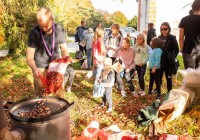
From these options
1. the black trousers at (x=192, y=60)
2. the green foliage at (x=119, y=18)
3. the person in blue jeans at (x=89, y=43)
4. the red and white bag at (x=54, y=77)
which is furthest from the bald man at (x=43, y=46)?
the green foliage at (x=119, y=18)

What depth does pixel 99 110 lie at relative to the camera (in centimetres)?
588

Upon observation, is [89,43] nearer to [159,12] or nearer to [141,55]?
[141,55]

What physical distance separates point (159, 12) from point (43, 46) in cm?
1049

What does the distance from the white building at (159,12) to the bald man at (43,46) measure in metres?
9.54

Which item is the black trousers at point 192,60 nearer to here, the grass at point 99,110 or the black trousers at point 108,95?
the grass at point 99,110

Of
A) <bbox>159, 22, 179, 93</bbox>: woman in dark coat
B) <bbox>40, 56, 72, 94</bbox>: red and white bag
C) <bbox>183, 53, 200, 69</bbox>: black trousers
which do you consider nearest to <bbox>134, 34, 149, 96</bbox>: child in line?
<bbox>159, 22, 179, 93</bbox>: woman in dark coat

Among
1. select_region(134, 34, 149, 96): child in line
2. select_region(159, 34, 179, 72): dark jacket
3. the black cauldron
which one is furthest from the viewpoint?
select_region(134, 34, 149, 96): child in line

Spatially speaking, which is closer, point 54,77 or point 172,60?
point 54,77

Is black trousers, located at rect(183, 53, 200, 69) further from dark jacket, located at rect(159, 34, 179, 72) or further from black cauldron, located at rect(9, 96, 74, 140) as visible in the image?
black cauldron, located at rect(9, 96, 74, 140)

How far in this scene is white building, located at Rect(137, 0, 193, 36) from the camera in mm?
13352

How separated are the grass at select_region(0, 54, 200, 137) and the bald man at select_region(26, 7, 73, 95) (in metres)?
1.41

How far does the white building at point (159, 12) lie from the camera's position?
526 inches

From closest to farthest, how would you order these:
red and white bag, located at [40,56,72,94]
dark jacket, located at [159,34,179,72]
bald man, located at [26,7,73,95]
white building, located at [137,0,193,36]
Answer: red and white bag, located at [40,56,72,94] → bald man, located at [26,7,73,95] → dark jacket, located at [159,34,179,72] → white building, located at [137,0,193,36]

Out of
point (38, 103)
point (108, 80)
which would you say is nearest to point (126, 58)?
point (108, 80)
